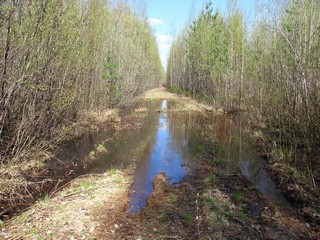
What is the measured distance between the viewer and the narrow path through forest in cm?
521

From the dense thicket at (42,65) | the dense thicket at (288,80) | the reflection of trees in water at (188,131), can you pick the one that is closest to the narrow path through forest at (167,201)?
the reflection of trees in water at (188,131)

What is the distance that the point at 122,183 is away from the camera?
7.71 m

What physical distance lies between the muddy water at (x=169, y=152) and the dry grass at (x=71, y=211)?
1.94 ft

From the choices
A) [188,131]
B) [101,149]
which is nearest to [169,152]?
[101,149]

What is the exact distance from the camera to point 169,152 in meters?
11.3

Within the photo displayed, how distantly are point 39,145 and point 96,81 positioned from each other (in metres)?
7.17

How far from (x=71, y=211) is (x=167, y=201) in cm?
224

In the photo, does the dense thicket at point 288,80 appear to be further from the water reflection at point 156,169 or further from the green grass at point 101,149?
the green grass at point 101,149

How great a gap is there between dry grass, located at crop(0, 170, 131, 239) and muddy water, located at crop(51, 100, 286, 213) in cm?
59

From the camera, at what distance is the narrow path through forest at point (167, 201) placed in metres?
5.21

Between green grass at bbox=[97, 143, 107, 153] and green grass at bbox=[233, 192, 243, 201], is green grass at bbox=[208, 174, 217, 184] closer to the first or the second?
green grass at bbox=[233, 192, 243, 201]

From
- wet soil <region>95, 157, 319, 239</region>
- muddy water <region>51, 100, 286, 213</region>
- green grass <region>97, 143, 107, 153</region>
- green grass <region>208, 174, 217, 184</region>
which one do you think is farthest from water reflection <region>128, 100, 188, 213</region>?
green grass <region>97, 143, 107, 153</region>

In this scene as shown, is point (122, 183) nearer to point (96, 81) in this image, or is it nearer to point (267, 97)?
point (267, 97)

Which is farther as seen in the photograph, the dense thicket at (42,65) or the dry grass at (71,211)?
the dense thicket at (42,65)
